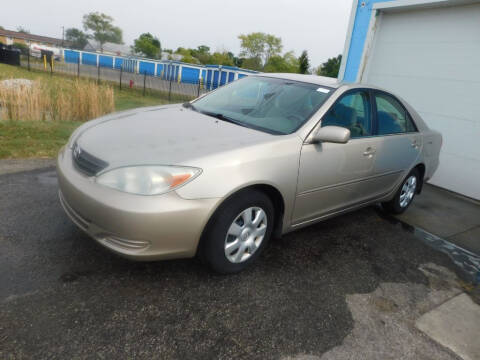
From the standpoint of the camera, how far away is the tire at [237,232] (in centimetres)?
230

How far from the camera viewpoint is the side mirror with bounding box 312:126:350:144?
2682mm

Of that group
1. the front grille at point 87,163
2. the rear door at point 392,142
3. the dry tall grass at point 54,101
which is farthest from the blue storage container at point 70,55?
the front grille at point 87,163

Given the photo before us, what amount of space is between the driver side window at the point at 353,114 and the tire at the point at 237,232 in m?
0.96

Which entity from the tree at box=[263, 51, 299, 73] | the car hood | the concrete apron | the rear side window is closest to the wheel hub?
the car hood

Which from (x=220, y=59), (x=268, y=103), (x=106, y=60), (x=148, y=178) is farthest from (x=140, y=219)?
(x=220, y=59)

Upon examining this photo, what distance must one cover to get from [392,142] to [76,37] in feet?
422

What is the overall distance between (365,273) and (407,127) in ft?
6.33

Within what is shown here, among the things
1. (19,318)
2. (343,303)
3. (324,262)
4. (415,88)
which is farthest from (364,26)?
(19,318)

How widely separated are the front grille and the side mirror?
5.25 feet

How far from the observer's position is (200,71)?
31.0m

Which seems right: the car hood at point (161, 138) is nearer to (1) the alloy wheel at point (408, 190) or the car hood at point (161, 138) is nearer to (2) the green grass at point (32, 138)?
(1) the alloy wheel at point (408, 190)

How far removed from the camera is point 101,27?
346 feet

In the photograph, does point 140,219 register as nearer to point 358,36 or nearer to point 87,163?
point 87,163

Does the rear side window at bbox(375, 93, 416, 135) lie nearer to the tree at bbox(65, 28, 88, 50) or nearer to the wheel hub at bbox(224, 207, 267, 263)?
the wheel hub at bbox(224, 207, 267, 263)
